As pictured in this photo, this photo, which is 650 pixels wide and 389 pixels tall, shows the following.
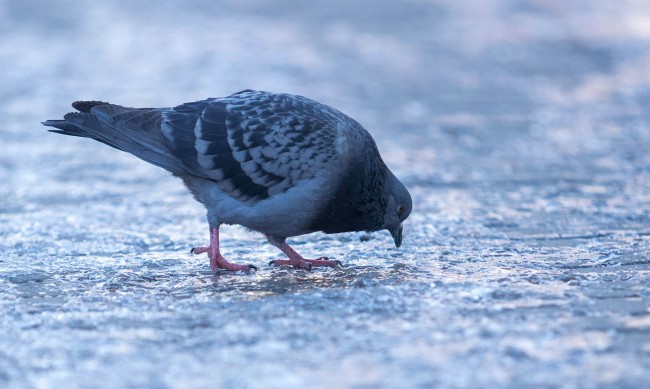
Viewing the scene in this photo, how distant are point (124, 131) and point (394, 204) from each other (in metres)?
1.70

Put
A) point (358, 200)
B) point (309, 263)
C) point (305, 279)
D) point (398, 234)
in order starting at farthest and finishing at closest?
point (398, 234), point (309, 263), point (358, 200), point (305, 279)

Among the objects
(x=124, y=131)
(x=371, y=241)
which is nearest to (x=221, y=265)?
(x=124, y=131)

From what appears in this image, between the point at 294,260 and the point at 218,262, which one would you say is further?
the point at 294,260

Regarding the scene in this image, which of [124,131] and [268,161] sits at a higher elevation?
[124,131]

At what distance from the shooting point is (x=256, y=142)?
603 cm

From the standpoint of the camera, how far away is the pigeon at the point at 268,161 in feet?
19.3

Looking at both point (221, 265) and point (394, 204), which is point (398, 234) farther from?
point (221, 265)

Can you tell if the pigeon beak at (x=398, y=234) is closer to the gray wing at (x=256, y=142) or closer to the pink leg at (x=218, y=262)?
the gray wing at (x=256, y=142)

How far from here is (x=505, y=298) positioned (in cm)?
506

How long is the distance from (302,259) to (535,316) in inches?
71.9

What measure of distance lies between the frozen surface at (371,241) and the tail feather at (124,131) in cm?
64

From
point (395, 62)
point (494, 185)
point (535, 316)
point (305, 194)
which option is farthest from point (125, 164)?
point (395, 62)

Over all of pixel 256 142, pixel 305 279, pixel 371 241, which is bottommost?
pixel 305 279

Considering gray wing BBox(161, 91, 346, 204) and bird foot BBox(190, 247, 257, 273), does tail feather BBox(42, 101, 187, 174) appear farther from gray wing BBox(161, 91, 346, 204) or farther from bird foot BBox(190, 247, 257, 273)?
bird foot BBox(190, 247, 257, 273)
